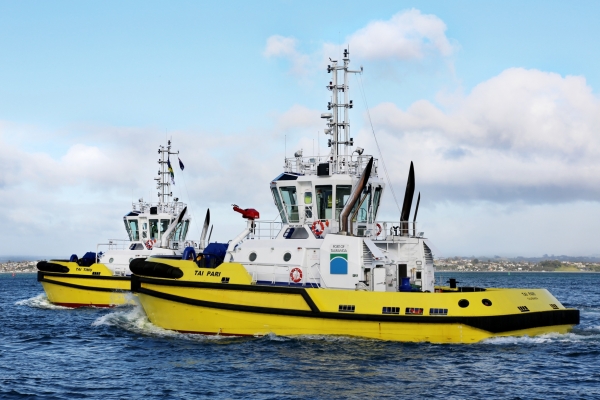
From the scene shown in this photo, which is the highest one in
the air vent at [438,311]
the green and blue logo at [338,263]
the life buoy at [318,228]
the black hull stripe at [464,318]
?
the life buoy at [318,228]

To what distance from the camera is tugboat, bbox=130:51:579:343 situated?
17.9 metres

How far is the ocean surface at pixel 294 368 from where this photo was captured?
45.6 feet

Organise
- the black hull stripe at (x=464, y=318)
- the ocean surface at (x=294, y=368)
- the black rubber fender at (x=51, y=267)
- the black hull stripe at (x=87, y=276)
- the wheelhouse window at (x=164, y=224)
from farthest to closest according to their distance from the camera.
A: the wheelhouse window at (x=164, y=224) < the black rubber fender at (x=51, y=267) < the black hull stripe at (x=87, y=276) < the black hull stripe at (x=464, y=318) < the ocean surface at (x=294, y=368)

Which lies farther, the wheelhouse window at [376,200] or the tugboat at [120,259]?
the tugboat at [120,259]

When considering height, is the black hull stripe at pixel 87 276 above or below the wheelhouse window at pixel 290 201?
below

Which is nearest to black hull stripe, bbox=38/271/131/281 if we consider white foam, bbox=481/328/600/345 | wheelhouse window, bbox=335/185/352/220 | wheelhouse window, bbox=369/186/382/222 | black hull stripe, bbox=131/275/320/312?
black hull stripe, bbox=131/275/320/312

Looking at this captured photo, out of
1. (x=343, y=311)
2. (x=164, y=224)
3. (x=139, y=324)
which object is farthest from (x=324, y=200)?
(x=164, y=224)

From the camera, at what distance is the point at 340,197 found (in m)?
20.7

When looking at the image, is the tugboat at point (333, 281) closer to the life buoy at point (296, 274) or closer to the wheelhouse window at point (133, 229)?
the life buoy at point (296, 274)

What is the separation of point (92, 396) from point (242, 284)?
6.26 m

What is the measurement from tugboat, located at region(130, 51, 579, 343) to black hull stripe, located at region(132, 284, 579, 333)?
3 centimetres

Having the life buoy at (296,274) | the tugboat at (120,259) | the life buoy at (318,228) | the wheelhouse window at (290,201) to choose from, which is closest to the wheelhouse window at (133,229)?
the tugboat at (120,259)

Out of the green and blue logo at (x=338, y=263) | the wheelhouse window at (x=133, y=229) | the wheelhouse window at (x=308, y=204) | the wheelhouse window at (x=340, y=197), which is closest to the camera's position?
the green and blue logo at (x=338, y=263)

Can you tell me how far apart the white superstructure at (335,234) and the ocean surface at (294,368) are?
217cm
